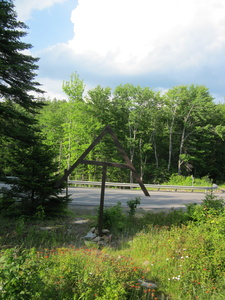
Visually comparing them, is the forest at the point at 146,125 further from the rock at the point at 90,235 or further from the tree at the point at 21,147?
the rock at the point at 90,235

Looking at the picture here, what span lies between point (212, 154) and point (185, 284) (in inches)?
1221

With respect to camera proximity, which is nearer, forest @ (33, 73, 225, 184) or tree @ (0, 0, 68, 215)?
tree @ (0, 0, 68, 215)

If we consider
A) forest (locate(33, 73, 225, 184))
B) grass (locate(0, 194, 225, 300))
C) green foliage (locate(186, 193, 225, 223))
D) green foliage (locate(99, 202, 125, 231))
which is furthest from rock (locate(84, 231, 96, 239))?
forest (locate(33, 73, 225, 184))

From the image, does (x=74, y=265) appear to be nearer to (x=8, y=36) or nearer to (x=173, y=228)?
→ (x=173, y=228)

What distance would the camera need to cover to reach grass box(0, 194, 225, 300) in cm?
336

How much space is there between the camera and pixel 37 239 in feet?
20.1

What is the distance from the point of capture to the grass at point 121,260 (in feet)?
11.0

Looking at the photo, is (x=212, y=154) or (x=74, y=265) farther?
(x=212, y=154)

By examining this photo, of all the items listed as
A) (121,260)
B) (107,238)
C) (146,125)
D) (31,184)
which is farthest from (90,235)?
(146,125)

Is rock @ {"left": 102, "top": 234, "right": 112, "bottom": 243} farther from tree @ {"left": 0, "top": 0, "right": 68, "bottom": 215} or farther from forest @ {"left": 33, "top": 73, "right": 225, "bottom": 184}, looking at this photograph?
forest @ {"left": 33, "top": 73, "right": 225, "bottom": 184}

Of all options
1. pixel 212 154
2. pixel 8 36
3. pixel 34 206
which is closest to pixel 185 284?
pixel 34 206

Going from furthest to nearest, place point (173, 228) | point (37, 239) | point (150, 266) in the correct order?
point (173, 228), point (37, 239), point (150, 266)

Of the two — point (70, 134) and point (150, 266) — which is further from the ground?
point (70, 134)

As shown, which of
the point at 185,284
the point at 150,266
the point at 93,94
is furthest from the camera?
the point at 93,94
